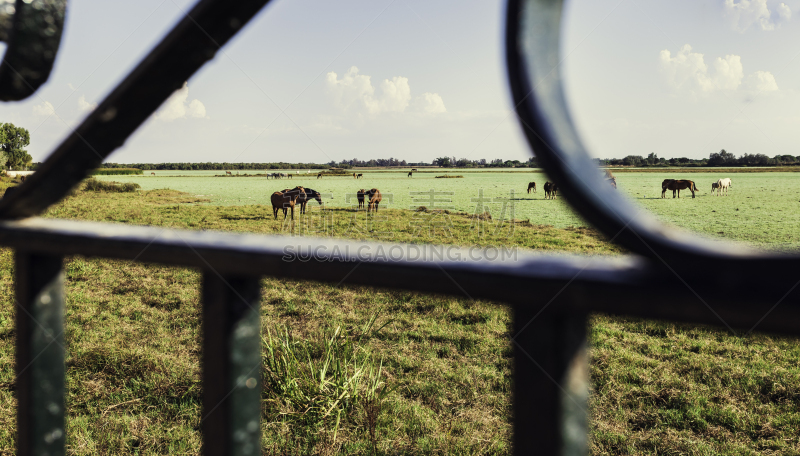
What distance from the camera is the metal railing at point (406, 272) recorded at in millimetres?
322

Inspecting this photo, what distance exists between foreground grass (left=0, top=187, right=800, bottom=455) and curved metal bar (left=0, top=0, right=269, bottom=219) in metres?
2.15

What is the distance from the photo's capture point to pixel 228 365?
21.5 inches

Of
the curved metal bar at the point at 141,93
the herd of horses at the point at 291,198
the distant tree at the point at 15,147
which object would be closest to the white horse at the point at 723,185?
the herd of horses at the point at 291,198

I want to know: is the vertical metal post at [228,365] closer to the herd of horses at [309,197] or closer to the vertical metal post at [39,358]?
the vertical metal post at [39,358]

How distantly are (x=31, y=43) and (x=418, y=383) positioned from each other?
361cm

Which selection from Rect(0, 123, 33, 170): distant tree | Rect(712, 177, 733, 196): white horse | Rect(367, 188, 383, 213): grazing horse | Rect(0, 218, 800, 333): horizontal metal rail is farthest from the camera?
Rect(712, 177, 733, 196): white horse

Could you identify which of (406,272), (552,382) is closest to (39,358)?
(406,272)

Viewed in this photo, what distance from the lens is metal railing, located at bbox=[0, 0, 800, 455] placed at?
0.32 meters

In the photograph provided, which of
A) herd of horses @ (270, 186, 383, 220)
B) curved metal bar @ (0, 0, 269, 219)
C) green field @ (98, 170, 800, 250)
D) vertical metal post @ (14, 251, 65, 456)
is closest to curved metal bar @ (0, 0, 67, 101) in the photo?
curved metal bar @ (0, 0, 269, 219)

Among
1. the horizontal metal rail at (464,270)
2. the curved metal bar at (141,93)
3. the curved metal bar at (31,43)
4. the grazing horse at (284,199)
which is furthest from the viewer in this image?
the grazing horse at (284,199)

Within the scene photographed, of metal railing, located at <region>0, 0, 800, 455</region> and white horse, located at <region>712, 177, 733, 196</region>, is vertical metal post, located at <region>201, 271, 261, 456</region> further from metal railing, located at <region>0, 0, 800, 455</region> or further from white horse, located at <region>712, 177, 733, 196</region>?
white horse, located at <region>712, 177, 733, 196</region>

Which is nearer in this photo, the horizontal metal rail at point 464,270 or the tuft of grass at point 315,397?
the horizontal metal rail at point 464,270

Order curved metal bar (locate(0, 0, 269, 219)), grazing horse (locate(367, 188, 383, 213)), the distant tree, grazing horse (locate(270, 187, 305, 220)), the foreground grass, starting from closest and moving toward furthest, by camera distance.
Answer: curved metal bar (locate(0, 0, 269, 219)) < the foreground grass < grazing horse (locate(270, 187, 305, 220)) < grazing horse (locate(367, 188, 383, 213)) < the distant tree

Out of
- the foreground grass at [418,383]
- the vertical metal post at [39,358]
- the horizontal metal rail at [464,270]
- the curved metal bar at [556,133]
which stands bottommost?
the foreground grass at [418,383]
